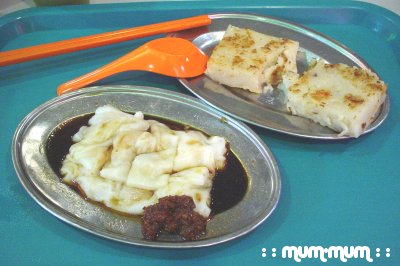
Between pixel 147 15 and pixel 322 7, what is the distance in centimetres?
104

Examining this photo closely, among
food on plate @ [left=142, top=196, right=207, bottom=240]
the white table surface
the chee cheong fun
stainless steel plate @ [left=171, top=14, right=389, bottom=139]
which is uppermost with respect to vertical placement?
the white table surface

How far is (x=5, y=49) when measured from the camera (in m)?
2.21

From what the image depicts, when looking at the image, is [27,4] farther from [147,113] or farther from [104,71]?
[147,113]

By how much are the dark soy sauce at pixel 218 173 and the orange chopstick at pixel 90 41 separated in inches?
18.3

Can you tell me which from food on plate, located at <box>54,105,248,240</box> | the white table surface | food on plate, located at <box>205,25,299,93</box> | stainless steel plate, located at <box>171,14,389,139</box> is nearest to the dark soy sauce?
food on plate, located at <box>54,105,248,240</box>

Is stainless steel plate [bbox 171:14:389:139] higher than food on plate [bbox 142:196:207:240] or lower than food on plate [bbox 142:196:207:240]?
higher

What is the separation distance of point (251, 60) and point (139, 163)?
31.0 inches

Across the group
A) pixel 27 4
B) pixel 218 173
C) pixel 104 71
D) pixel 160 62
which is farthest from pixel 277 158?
pixel 27 4

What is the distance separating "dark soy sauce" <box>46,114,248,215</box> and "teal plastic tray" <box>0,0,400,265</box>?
14 centimetres

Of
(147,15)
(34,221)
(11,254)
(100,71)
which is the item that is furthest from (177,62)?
(11,254)

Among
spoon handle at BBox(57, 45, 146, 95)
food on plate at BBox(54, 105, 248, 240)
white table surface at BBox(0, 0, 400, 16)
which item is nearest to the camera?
food on plate at BBox(54, 105, 248, 240)

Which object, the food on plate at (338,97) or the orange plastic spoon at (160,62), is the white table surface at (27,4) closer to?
the orange plastic spoon at (160,62)

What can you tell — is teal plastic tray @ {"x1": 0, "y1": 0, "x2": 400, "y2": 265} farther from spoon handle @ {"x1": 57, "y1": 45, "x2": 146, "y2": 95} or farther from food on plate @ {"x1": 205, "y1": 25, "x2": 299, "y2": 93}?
food on plate @ {"x1": 205, "y1": 25, "x2": 299, "y2": 93}

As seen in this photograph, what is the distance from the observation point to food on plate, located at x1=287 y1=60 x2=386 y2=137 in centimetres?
170
